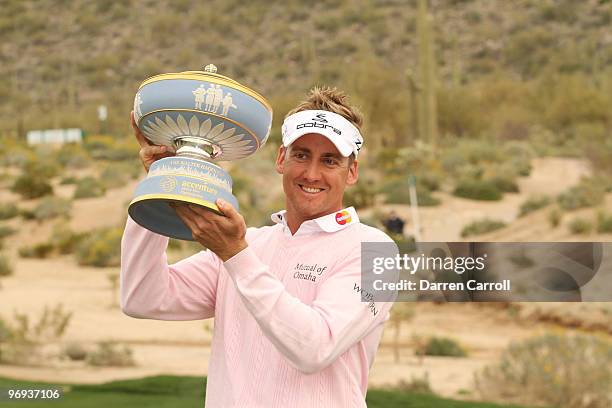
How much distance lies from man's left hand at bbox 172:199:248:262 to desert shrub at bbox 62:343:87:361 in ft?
34.2

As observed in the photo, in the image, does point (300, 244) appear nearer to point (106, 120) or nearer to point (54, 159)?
point (54, 159)

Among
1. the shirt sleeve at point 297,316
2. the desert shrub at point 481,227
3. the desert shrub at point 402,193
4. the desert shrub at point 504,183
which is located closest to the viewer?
the shirt sleeve at point 297,316

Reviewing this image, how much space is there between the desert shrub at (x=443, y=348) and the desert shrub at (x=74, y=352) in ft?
14.8

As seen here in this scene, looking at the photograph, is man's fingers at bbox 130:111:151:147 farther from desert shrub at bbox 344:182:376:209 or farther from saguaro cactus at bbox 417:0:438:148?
saguaro cactus at bbox 417:0:438:148

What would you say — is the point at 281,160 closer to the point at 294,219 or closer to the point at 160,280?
the point at 294,219

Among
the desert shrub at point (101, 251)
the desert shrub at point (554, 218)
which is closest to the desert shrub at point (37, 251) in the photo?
the desert shrub at point (101, 251)

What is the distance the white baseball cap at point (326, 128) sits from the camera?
8.58 feet

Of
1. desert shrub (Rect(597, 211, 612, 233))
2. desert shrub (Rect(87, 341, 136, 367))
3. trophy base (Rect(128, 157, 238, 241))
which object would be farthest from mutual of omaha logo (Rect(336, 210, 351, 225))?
desert shrub (Rect(597, 211, 612, 233))

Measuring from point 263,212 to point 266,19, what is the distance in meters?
32.2

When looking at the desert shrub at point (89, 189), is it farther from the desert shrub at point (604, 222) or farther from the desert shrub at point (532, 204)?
the desert shrub at point (604, 222)

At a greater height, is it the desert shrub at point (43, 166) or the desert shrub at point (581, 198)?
the desert shrub at point (43, 166)

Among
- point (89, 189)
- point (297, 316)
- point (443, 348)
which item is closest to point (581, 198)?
point (443, 348)

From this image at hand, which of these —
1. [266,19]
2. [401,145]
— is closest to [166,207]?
[401,145]

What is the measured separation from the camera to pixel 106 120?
137 ft
